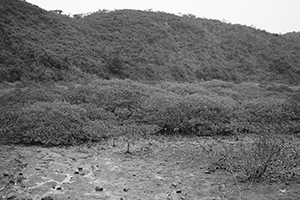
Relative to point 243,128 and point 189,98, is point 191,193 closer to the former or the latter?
point 243,128

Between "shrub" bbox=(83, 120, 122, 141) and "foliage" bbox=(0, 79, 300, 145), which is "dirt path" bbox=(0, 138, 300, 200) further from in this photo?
"foliage" bbox=(0, 79, 300, 145)

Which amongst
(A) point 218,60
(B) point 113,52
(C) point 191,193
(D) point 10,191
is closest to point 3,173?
(D) point 10,191

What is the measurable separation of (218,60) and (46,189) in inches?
1156

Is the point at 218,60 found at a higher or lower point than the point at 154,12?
lower

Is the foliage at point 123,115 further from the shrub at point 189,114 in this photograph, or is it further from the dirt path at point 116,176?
the dirt path at point 116,176

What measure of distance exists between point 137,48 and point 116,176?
23.5m

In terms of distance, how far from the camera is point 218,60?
32.3 meters

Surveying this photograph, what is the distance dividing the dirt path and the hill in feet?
33.3

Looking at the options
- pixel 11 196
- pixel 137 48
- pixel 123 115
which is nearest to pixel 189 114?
pixel 123 115

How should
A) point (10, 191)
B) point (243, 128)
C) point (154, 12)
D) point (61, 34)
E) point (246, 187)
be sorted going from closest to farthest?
point (10, 191)
point (246, 187)
point (243, 128)
point (61, 34)
point (154, 12)

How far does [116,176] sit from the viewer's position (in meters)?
6.21

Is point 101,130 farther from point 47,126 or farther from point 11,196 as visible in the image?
point 11,196

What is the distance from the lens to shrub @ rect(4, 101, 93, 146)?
8203 millimetres

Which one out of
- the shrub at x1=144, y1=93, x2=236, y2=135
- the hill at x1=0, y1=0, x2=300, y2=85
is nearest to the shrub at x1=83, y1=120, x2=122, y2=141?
the shrub at x1=144, y1=93, x2=236, y2=135
